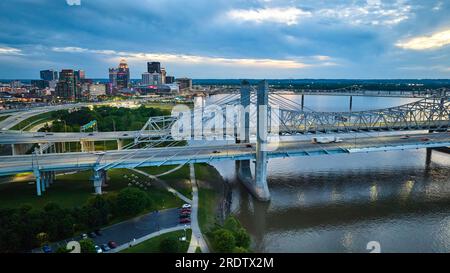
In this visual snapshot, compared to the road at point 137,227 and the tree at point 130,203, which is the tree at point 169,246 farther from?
the tree at point 130,203

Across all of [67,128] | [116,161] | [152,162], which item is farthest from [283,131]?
[67,128]

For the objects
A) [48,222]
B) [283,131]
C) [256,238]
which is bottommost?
[256,238]

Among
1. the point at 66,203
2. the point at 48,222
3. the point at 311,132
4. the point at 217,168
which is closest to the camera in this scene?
the point at 48,222

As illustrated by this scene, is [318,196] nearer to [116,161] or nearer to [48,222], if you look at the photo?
[116,161]

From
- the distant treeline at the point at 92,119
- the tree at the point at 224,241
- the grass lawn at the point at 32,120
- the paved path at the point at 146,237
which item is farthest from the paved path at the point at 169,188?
the grass lawn at the point at 32,120

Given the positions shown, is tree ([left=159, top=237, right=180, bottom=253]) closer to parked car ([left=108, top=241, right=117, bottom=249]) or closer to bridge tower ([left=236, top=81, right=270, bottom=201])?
parked car ([left=108, top=241, right=117, bottom=249])

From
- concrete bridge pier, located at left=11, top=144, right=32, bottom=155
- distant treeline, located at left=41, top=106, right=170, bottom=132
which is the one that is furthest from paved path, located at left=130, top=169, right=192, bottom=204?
distant treeline, located at left=41, top=106, right=170, bottom=132
